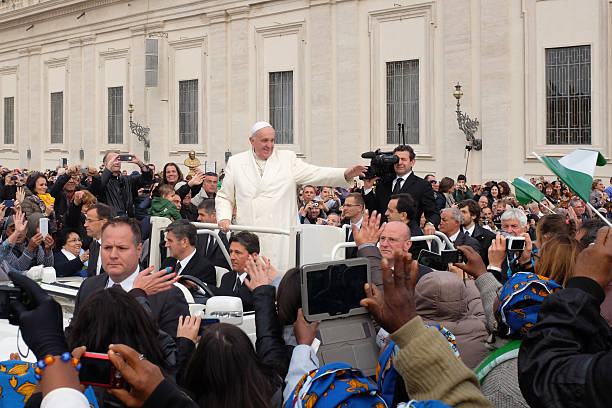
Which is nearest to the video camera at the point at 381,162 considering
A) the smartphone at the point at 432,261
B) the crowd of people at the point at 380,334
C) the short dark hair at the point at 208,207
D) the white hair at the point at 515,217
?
the white hair at the point at 515,217

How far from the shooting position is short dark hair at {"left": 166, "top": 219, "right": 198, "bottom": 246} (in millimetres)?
7039

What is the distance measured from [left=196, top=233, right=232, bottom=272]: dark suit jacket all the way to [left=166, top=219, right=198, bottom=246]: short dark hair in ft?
2.15

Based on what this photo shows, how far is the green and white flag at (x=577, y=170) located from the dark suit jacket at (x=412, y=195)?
4303mm

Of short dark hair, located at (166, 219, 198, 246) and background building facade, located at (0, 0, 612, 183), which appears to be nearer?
short dark hair, located at (166, 219, 198, 246)

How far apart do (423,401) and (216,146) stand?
89.5 feet

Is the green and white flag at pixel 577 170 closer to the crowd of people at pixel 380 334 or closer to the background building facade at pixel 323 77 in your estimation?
the crowd of people at pixel 380 334

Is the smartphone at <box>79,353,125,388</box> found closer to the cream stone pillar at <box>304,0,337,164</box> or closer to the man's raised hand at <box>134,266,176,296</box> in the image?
the man's raised hand at <box>134,266,176,296</box>

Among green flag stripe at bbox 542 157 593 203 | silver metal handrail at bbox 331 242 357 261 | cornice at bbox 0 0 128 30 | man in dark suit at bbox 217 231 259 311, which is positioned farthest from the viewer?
cornice at bbox 0 0 128 30

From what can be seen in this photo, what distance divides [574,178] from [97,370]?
2.40 m

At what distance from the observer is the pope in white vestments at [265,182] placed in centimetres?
777

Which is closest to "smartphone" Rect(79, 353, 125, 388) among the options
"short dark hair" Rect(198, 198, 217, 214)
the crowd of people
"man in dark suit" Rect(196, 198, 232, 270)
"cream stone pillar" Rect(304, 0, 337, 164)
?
the crowd of people

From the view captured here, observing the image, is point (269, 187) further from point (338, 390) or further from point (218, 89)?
point (218, 89)

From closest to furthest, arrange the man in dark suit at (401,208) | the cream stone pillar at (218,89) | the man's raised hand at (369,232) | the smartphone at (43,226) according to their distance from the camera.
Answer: the man's raised hand at (369,232), the man in dark suit at (401,208), the smartphone at (43,226), the cream stone pillar at (218,89)

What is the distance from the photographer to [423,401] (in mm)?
2373
